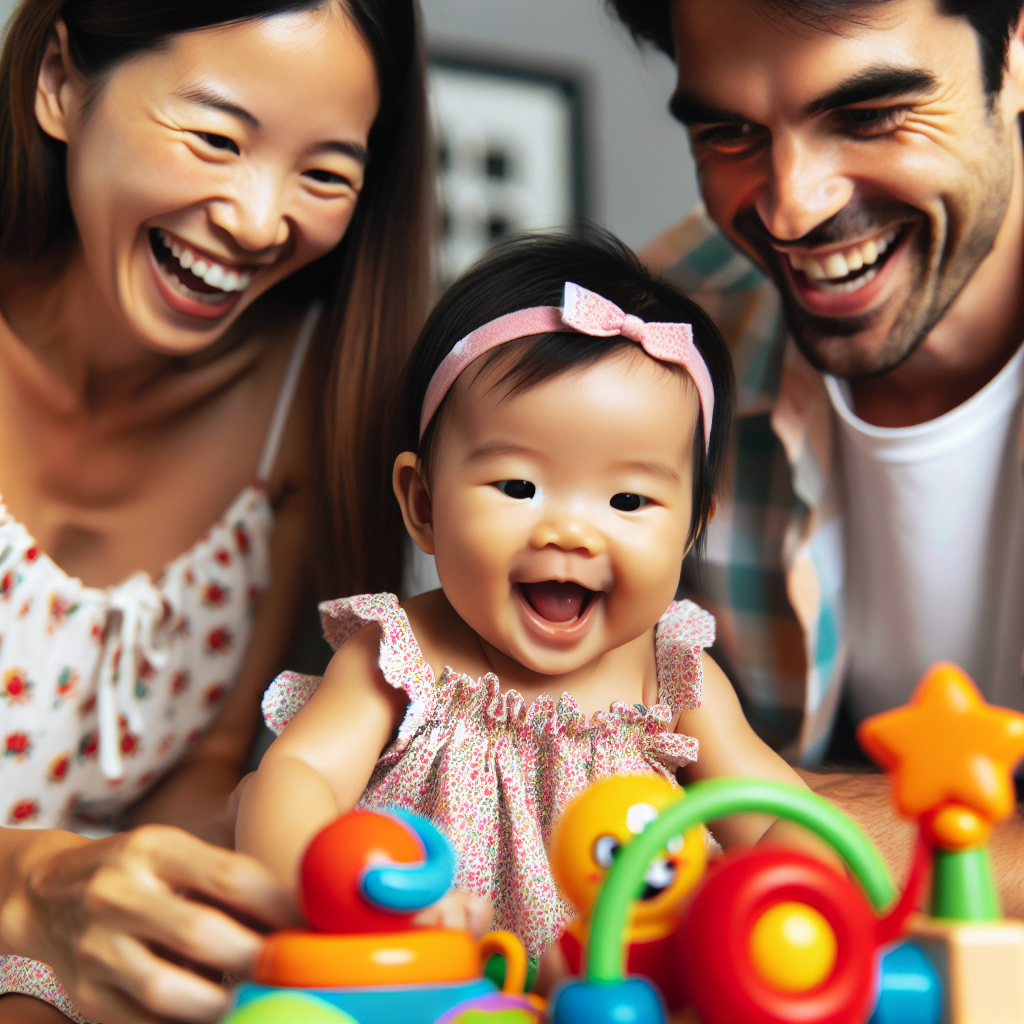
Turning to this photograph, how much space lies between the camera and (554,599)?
80 cm

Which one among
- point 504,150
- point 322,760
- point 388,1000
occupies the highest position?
point 504,150

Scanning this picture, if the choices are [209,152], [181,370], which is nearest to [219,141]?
[209,152]

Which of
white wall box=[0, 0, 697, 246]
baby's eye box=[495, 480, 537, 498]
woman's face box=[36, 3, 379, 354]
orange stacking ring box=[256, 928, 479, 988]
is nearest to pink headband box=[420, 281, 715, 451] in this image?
baby's eye box=[495, 480, 537, 498]

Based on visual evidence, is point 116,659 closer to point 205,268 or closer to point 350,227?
point 205,268

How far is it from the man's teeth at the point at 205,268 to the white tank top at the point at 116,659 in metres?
0.24

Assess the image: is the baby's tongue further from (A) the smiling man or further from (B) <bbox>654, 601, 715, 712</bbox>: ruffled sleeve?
(A) the smiling man

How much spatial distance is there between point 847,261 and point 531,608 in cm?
60

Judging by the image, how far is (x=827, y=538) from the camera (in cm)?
133

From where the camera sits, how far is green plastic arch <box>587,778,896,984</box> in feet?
1.47

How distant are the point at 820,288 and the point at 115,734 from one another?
3.17 feet

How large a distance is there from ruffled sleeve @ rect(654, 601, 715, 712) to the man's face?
0.43m

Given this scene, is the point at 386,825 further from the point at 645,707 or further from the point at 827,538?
the point at 827,538

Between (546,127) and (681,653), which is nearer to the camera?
(681,653)

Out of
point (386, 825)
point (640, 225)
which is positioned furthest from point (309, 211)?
point (640, 225)
